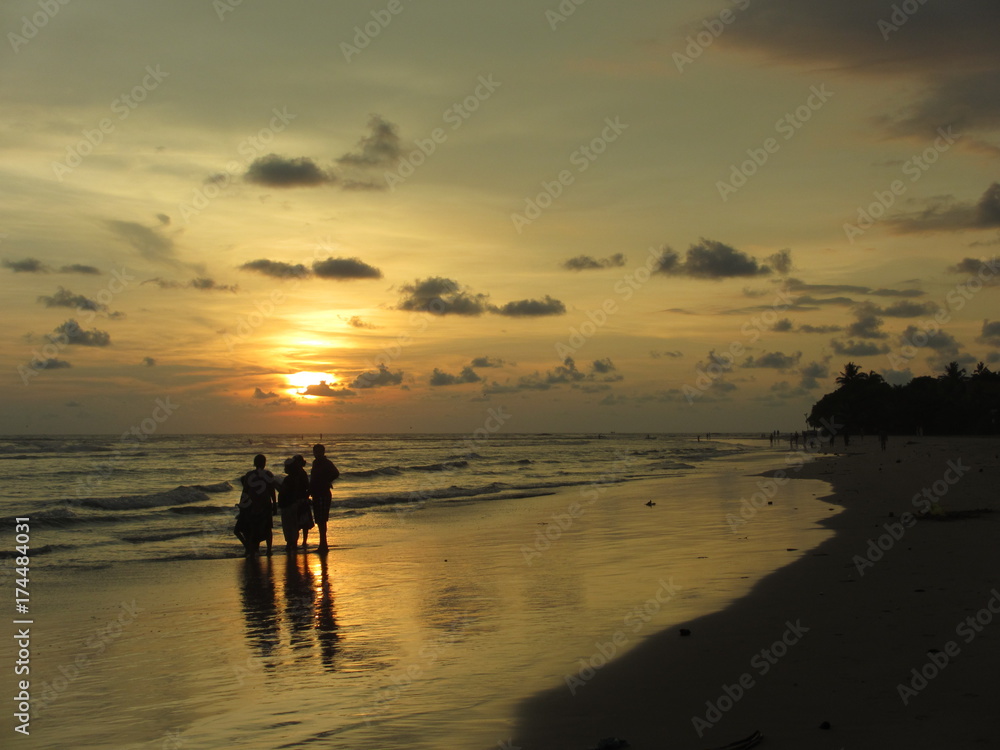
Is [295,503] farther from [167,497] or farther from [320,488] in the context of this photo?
[167,497]

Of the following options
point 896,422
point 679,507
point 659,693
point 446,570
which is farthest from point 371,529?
point 896,422

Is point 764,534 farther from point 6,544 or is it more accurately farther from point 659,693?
point 6,544

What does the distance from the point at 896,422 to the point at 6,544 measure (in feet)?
386

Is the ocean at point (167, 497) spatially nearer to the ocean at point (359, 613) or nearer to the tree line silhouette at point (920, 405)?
the ocean at point (359, 613)

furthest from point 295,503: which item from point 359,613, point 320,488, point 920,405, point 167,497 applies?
point 920,405

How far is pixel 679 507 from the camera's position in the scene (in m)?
23.7

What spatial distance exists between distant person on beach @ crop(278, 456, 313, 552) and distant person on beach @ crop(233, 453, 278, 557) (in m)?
0.57

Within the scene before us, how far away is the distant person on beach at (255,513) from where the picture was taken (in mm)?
16250

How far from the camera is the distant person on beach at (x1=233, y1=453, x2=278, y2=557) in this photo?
16.2 m

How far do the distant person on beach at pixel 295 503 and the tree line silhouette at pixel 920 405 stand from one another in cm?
9820

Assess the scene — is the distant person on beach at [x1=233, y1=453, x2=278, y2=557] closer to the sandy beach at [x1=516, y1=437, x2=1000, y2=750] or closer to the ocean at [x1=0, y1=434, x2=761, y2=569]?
the ocean at [x1=0, y1=434, x2=761, y2=569]

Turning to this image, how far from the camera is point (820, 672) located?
6.49 metres

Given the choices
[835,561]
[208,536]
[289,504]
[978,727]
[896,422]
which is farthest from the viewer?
[896,422]

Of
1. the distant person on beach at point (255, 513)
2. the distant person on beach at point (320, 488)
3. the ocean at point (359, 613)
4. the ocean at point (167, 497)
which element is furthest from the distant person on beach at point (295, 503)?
the ocean at point (167, 497)
